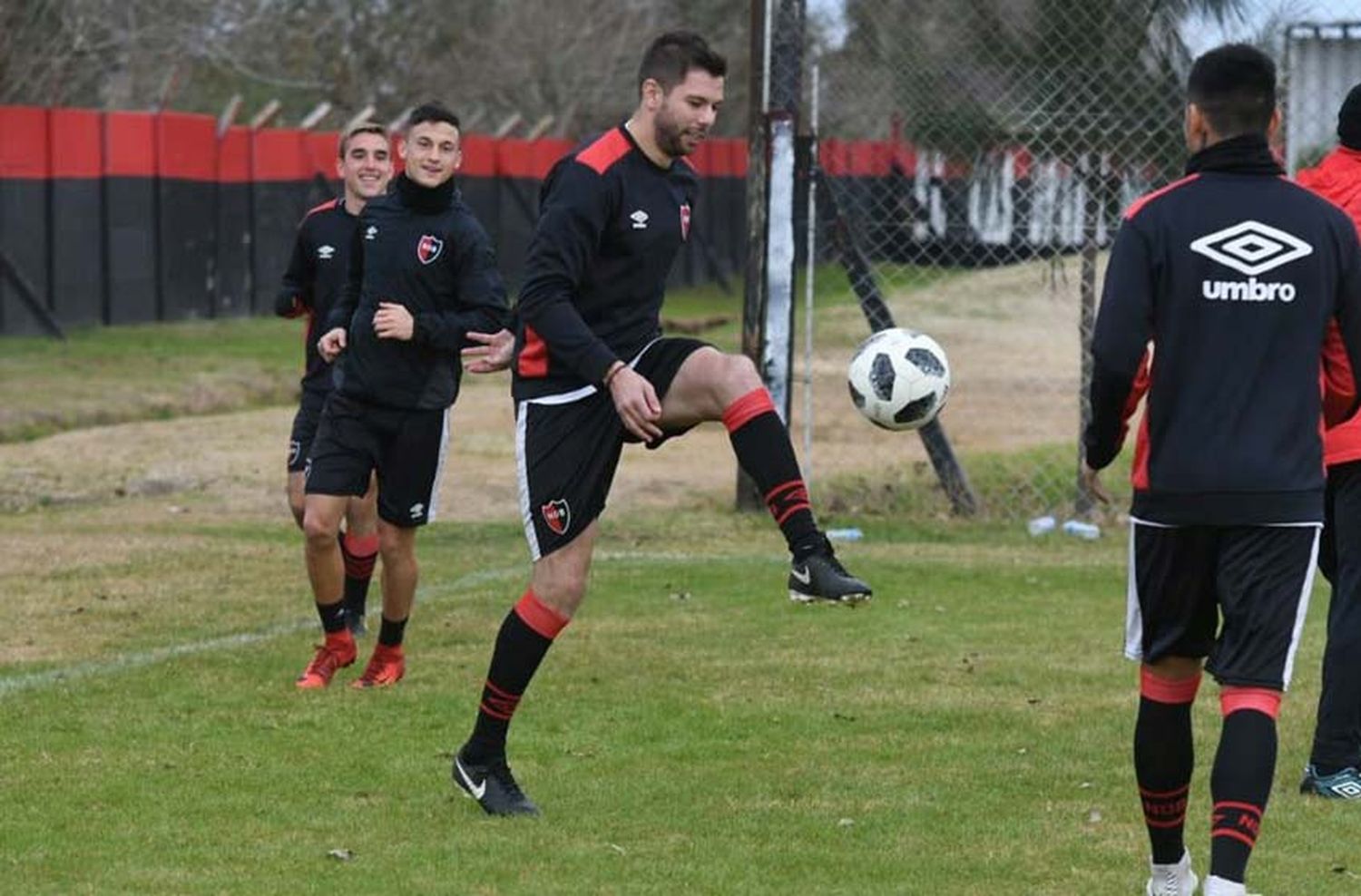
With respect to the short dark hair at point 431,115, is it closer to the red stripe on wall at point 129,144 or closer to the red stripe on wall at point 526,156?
the red stripe on wall at point 129,144

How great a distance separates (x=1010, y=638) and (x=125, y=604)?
154 inches

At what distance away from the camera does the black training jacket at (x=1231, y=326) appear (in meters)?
5.55

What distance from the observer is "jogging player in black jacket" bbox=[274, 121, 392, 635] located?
9.76m

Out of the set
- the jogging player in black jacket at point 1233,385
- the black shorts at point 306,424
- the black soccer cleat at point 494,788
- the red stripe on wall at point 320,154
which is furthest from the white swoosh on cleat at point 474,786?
the red stripe on wall at point 320,154

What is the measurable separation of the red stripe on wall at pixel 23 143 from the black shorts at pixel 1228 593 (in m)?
19.9

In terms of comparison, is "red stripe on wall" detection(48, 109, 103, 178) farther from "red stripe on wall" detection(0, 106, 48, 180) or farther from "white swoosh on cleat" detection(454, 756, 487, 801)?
"white swoosh on cleat" detection(454, 756, 487, 801)

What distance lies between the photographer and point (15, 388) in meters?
20.1

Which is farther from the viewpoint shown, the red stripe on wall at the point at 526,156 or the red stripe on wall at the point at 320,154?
the red stripe on wall at the point at 526,156

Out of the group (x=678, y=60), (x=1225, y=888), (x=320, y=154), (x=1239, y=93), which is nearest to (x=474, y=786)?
(x=678, y=60)

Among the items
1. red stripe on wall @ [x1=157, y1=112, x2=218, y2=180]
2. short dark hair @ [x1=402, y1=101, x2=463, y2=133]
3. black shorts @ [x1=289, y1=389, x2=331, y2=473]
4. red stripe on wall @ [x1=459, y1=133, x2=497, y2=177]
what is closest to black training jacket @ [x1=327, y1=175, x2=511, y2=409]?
short dark hair @ [x1=402, y1=101, x2=463, y2=133]

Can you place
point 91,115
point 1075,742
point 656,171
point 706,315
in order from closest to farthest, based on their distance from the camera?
point 656,171, point 1075,742, point 91,115, point 706,315

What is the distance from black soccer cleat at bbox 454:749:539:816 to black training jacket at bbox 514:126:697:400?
107 centimetres

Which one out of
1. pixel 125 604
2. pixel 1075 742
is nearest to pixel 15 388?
pixel 125 604

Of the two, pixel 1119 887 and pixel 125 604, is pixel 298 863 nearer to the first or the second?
pixel 1119 887
